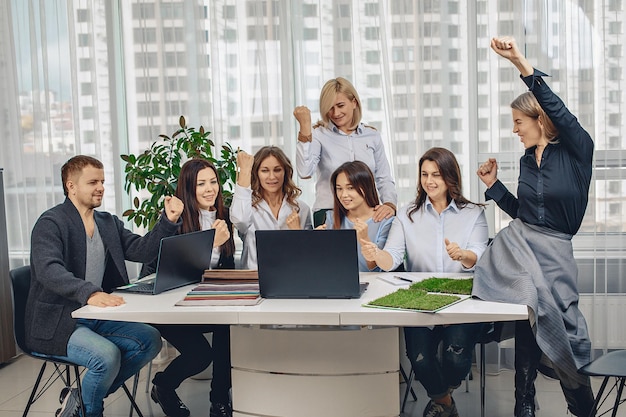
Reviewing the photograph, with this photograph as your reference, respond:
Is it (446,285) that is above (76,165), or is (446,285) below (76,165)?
below

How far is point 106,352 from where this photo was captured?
10.3 feet

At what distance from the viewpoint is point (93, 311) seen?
2975 mm

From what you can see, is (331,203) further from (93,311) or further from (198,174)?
(93,311)

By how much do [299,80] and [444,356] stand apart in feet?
6.47

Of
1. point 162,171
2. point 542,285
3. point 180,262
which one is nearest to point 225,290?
point 180,262

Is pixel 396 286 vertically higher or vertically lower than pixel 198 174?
lower

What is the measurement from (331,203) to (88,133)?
71.9 inches

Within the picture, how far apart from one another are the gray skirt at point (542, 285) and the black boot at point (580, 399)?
0.08 m

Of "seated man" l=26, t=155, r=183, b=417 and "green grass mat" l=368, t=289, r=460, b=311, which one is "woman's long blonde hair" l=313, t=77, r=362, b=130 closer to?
"seated man" l=26, t=155, r=183, b=417

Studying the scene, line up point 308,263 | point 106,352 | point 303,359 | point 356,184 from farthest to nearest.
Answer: point 356,184 < point 106,352 < point 303,359 < point 308,263

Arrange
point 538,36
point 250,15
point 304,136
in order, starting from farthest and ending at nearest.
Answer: point 250,15, point 538,36, point 304,136

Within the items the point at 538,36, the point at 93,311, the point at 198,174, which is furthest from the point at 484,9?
the point at 93,311

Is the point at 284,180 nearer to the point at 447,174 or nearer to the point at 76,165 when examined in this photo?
the point at 447,174

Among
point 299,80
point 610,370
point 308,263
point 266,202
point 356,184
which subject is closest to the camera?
point 610,370
